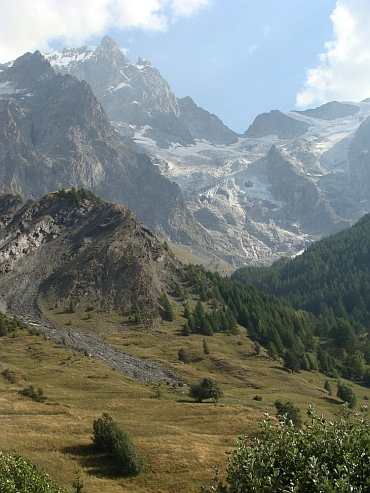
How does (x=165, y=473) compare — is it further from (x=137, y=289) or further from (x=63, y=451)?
(x=137, y=289)

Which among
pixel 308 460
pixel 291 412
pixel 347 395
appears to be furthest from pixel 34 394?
pixel 347 395

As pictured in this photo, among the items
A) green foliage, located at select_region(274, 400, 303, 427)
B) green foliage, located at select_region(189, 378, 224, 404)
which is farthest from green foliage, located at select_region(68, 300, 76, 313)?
green foliage, located at select_region(274, 400, 303, 427)

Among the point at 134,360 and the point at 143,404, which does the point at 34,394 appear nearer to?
the point at 143,404

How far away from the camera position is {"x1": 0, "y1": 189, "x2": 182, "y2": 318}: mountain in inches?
5896

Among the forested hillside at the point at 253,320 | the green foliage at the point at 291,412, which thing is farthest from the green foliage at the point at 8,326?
the green foliage at the point at 291,412

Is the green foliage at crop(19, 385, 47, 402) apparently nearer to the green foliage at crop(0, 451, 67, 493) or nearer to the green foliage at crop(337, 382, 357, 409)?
the green foliage at crop(0, 451, 67, 493)

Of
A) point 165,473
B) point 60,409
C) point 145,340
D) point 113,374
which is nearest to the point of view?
point 165,473

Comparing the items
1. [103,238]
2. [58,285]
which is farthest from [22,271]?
[103,238]

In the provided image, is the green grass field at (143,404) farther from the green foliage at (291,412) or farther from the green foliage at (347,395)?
the green foliage at (347,395)

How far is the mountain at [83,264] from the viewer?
491 ft

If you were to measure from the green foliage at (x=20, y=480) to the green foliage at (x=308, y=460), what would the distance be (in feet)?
41.8

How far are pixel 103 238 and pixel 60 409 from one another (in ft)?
423

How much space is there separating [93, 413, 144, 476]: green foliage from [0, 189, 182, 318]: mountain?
97.0 metres

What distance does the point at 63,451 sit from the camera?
4522 cm
